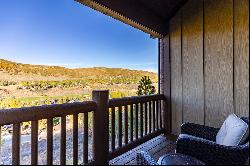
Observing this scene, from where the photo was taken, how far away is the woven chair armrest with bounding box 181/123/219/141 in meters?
2.94

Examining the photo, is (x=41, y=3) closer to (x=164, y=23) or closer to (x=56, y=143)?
(x=164, y=23)

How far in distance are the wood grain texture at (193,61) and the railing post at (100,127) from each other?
1926 millimetres

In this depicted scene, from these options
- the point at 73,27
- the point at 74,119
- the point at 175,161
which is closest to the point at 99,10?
the point at 74,119

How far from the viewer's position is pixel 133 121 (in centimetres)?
402

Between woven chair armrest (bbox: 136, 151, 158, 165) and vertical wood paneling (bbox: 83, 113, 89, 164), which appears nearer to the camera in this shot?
woven chair armrest (bbox: 136, 151, 158, 165)

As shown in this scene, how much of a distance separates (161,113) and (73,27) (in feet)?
10.8

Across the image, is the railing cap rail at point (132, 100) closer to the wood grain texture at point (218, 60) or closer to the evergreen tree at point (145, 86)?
the evergreen tree at point (145, 86)

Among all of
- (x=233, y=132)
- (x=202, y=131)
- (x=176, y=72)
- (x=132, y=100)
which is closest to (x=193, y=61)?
(x=176, y=72)

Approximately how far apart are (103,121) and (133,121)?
1.14m

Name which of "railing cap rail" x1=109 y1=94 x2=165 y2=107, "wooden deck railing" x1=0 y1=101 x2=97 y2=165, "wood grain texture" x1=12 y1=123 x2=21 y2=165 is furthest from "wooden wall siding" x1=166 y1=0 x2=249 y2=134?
"wood grain texture" x1=12 y1=123 x2=21 y2=165

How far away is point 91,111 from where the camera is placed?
113 inches

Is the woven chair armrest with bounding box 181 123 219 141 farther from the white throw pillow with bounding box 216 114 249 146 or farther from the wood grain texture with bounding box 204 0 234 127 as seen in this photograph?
the wood grain texture with bounding box 204 0 234 127

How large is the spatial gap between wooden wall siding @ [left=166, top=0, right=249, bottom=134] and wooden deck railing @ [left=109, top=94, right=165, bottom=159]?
0.37m

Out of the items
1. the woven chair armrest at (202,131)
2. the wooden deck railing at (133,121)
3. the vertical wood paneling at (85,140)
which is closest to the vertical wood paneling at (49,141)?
the vertical wood paneling at (85,140)
